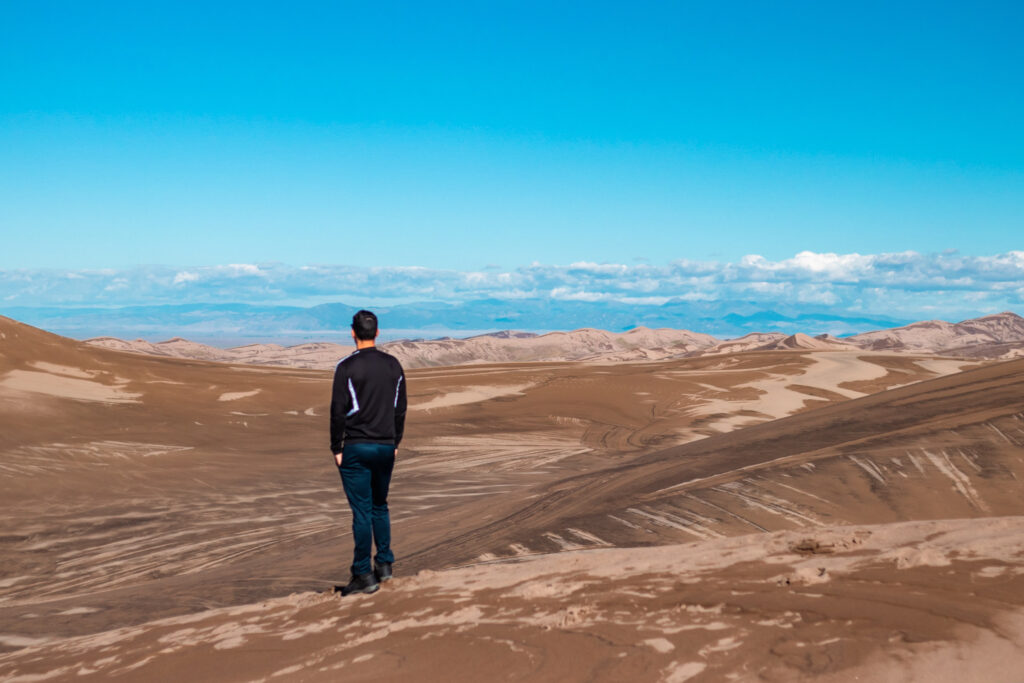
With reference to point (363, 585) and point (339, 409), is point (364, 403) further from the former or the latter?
point (363, 585)

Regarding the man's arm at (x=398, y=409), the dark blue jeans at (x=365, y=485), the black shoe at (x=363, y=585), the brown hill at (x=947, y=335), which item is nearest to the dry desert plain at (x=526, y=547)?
the black shoe at (x=363, y=585)

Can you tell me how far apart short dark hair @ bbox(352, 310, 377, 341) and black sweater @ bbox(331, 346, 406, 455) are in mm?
150

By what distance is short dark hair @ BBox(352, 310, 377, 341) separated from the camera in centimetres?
578

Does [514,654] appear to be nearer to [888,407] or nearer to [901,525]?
[901,525]

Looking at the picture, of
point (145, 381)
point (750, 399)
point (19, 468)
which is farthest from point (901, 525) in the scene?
point (145, 381)

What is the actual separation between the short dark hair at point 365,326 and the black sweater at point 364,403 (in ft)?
0.49

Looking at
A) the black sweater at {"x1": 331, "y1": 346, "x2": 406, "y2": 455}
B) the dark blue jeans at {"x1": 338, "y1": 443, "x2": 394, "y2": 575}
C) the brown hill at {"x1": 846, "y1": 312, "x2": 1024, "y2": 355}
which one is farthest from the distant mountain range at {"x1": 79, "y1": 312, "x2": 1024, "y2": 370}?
the black sweater at {"x1": 331, "y1": 346, "x2": 406, "y2": 455}

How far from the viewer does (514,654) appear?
4059 mm

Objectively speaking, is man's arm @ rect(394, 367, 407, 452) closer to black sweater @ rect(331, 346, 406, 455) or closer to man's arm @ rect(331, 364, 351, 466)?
black sweater @ rect(331, 346, 406, 455)

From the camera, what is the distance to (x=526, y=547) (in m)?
7.56

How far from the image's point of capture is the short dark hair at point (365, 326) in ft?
19.0

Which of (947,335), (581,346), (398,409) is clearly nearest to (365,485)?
(398,409)

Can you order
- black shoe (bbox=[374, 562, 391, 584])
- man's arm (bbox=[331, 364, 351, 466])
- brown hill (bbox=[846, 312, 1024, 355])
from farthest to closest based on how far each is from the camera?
1. brown hill (bbox=[846, 312, 1024, 355])
2. black shoe (bbox=[374, 562, 391, 584])
3. man's arm (bbox=[331, 364, 351, 466])

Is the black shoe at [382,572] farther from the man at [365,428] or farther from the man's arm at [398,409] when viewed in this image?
the man's arm at [398,409]
